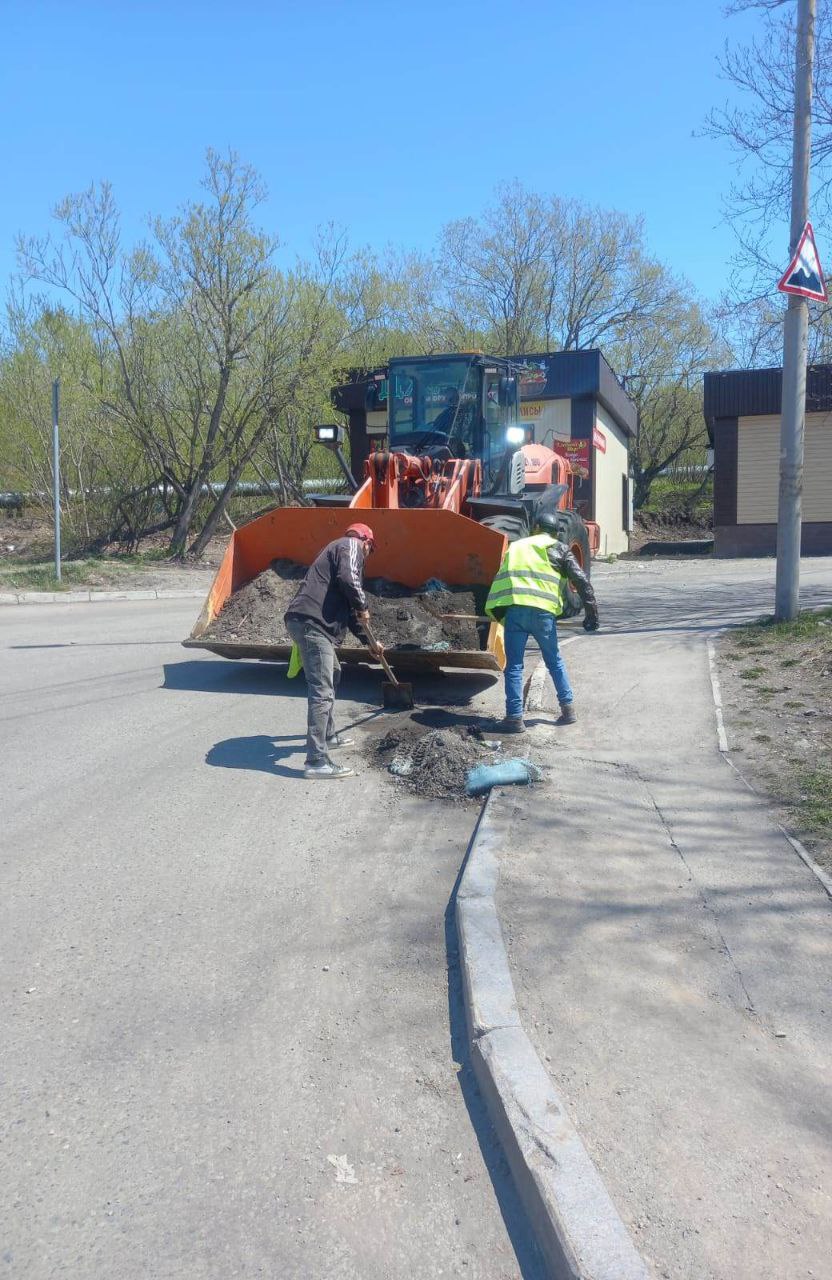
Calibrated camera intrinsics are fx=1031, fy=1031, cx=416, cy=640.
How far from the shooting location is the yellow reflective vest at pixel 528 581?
305 inches

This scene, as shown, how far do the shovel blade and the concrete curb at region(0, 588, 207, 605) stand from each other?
9.32 meters

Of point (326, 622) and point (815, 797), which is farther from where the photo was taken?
point (326, 622)

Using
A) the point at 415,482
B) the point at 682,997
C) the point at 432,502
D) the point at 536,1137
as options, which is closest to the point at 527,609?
the point at 432,502

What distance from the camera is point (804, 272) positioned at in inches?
380

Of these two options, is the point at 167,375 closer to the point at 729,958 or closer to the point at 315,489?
the point at 315,489

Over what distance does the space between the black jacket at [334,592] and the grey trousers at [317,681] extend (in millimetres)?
88

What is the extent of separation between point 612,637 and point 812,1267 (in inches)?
367

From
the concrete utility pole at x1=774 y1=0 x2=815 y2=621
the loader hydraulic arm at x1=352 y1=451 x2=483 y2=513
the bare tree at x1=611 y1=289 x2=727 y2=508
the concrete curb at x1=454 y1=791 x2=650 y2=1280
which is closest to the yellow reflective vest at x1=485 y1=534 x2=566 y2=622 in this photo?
the loader hydraulic arm at x1=352 y1=451 x2=483 y2=513

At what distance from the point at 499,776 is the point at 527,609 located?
182 centimetres

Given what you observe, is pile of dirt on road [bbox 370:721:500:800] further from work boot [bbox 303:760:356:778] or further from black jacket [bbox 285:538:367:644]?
black jacket [bbox 285:538:367:644]

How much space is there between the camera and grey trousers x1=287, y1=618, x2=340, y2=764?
678 centimetres

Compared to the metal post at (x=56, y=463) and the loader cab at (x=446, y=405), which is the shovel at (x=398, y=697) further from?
the metal post at (x=56, y=463)

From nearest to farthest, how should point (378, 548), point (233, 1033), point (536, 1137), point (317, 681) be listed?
1. point (536, 1137)
2. point (233, 1033)
3. point (317, 681)
4. point (378, 548)

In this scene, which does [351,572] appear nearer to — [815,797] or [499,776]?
[499,776]
